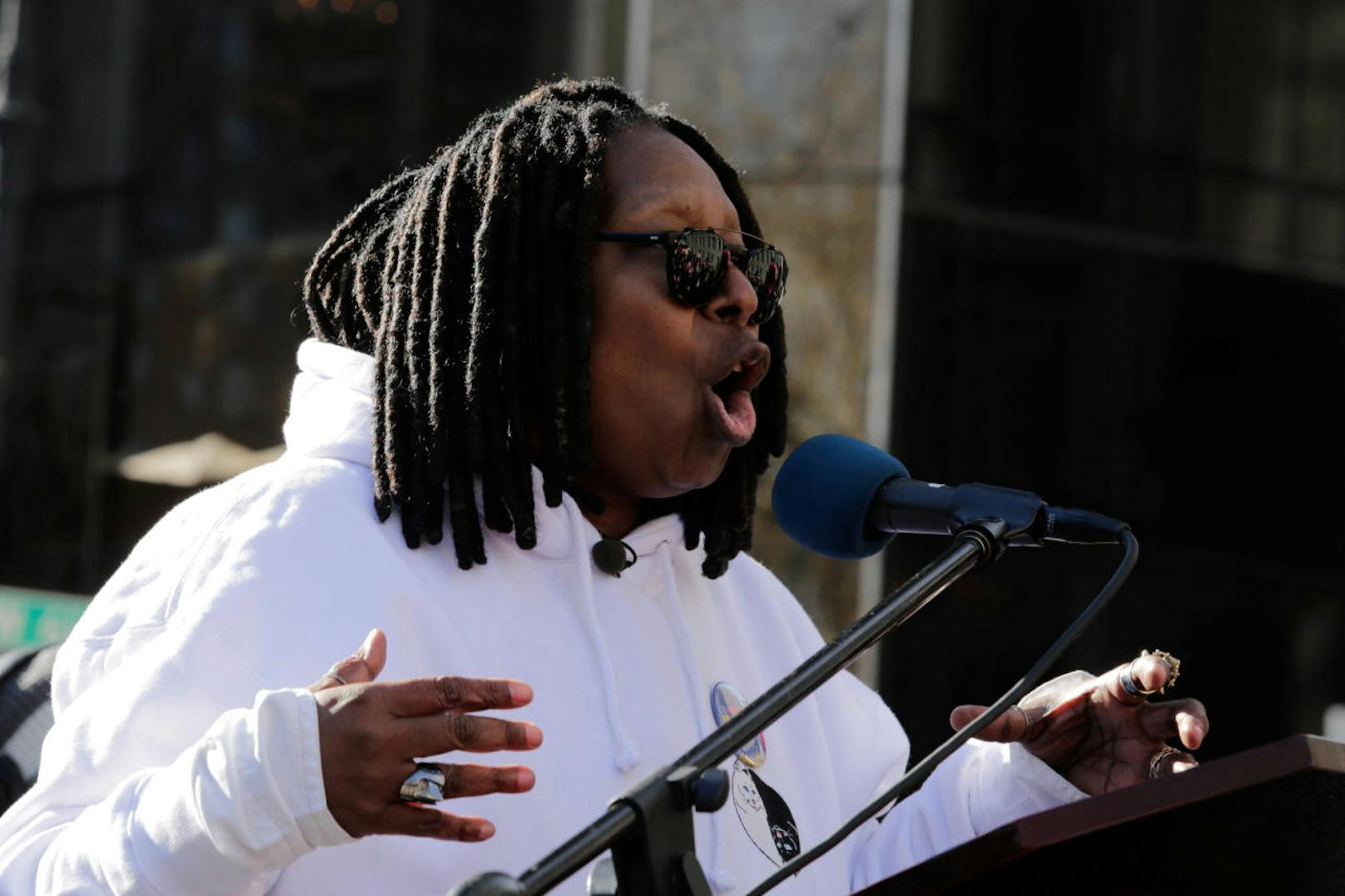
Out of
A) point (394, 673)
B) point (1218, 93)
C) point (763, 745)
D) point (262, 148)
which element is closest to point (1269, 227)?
point (1218, 93)

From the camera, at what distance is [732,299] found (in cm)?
278

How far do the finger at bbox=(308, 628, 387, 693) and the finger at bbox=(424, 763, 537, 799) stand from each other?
147 millimetres

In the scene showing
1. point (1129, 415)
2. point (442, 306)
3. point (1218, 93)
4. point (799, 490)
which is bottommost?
point (1129, 415)

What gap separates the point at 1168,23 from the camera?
7301mm

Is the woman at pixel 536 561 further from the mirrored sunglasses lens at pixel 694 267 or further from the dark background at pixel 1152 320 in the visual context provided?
the dark background at pixel 1152 320

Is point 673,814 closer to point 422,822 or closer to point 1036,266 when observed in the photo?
point 422,822

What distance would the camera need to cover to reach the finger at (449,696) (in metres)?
1.91

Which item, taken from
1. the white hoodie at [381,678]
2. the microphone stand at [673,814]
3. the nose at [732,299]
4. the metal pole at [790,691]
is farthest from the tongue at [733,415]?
the microphone stand at [673,814]

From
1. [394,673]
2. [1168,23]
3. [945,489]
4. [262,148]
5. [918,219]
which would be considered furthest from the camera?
[262,148]

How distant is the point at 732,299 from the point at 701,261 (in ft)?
0.25

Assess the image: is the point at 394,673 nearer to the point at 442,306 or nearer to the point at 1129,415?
the point at 442,306

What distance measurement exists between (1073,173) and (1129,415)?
0.95 metres

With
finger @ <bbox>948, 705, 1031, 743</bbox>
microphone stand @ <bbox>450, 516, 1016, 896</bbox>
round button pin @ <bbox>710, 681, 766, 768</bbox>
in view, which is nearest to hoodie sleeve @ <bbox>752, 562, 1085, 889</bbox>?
finger @ <bbox>948, 705, 1031, 743</bbox>

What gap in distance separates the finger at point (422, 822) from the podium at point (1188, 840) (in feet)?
1.39
